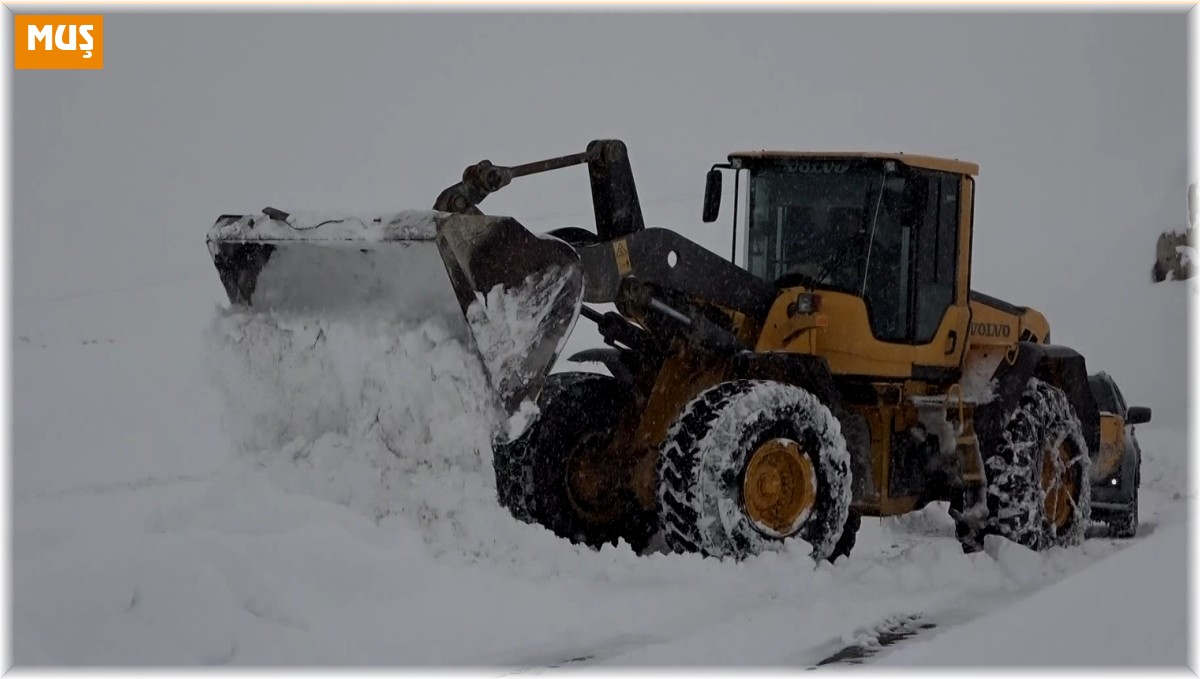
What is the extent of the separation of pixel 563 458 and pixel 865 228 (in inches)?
75.6

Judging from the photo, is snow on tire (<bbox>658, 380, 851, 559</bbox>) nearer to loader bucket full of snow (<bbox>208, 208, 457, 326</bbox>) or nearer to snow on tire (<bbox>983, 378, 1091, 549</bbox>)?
loader bucket full of snow (<bbox>208, 208, 457, 326</bbox>)

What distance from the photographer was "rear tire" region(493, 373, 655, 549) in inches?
301

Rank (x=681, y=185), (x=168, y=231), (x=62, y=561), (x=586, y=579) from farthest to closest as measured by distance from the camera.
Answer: (x=681, y=185)
(x=168, y=231)
(x=586, y=579)
(x=62, y=561)

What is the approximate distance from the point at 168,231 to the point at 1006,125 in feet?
50.6

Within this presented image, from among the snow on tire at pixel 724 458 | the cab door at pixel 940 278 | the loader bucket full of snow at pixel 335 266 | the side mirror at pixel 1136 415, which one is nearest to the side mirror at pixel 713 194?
the cab door at pixel 940 278

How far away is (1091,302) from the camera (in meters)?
21.2

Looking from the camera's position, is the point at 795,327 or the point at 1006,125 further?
the point at 1006,125

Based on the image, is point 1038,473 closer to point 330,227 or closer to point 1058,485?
point 1058,485

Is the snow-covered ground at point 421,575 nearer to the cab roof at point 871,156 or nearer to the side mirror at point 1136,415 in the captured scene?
the side mirror at point 1136,415

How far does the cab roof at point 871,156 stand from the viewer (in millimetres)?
7953

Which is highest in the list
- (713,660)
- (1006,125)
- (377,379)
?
(1006,125)

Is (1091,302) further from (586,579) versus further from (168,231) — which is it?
(586,579)

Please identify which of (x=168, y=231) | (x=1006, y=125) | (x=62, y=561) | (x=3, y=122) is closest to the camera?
(x=62, y=561)

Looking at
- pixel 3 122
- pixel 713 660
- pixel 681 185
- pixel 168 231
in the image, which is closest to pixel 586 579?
pixel 713 660
